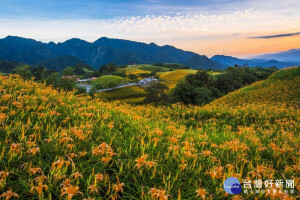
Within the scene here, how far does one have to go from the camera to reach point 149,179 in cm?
236

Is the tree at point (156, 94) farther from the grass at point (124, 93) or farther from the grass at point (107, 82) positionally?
the grass at point (107, 82)

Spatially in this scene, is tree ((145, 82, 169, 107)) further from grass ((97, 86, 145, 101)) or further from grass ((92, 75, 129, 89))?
grass ((92, 75, 129, 89))

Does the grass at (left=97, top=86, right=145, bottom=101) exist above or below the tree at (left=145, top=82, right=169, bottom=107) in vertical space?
below

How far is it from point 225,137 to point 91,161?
3410 millimetres

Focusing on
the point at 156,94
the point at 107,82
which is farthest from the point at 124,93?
the point at 156,94

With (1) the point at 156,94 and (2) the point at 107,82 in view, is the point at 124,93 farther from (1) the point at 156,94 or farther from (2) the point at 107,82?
(1) the point at 156,94

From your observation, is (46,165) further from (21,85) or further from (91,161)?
(21,85)

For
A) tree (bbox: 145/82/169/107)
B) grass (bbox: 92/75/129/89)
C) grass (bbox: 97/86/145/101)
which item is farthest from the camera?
grass (bbox: 92/75/129/89)

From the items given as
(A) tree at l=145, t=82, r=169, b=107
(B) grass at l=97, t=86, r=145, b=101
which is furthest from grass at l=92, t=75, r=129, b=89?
(A) tree at l=145, t=82, r=169, b=107

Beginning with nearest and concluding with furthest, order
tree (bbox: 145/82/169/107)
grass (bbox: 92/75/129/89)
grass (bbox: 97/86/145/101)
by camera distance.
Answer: tree (bbox: 145/82/169/107) → grass (bbox: 97/86/145/101) → grass (bbox: 92/75/129/89)

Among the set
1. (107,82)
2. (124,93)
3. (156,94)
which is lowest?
(124,93)

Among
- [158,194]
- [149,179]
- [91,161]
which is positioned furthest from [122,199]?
[91,161]

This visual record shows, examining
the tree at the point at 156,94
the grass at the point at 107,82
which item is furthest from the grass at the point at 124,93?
the tree at the point at 156,94

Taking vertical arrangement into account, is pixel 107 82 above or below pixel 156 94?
above
